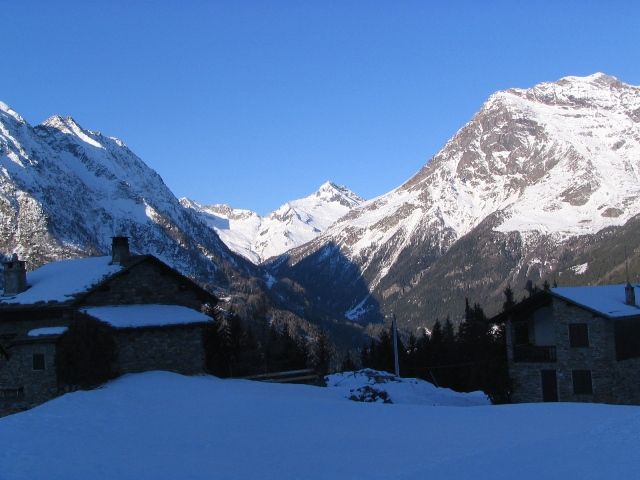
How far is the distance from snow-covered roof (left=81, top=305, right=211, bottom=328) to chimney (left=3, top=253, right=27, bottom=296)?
5.33 metres

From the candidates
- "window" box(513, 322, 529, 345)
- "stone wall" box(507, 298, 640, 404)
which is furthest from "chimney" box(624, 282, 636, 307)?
"window" box(513, 322, 529, 345)

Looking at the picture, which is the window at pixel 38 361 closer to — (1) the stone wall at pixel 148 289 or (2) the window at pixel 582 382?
(1) the stone wall at pixel 148 289

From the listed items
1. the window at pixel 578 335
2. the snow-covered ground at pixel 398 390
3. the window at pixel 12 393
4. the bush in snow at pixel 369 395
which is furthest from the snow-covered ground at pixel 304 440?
the window at pixel 578 335

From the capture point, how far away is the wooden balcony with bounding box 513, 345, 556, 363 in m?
42.8

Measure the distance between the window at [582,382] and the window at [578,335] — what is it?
1.48m

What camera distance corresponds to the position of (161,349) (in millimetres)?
35750

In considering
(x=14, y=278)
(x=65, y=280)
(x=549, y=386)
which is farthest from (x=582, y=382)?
(x=14, y=278)

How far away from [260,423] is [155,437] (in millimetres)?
3891

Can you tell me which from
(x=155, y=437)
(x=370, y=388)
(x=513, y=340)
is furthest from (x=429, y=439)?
(x=513, y=340)

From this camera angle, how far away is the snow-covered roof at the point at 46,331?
34575 mm

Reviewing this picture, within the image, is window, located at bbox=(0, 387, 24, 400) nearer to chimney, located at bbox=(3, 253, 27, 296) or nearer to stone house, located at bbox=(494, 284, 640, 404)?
chimney, located at bbox=(3, 253, 27, 296)

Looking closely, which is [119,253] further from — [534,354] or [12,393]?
[534,354]

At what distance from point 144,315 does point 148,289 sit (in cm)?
281

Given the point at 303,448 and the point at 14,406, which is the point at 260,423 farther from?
the point at 14,406
